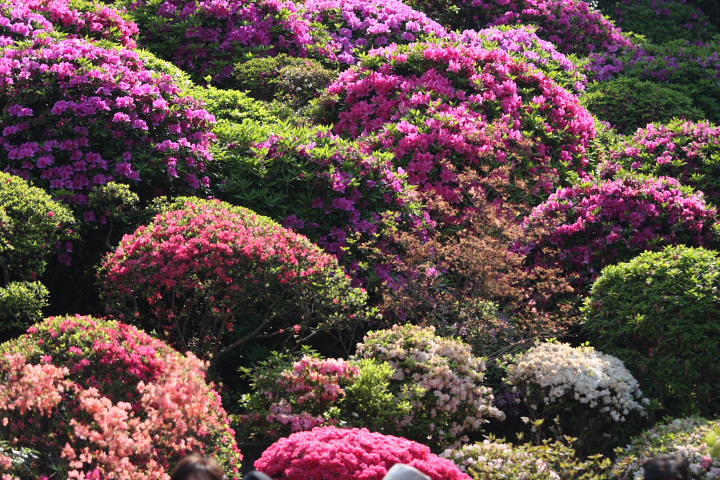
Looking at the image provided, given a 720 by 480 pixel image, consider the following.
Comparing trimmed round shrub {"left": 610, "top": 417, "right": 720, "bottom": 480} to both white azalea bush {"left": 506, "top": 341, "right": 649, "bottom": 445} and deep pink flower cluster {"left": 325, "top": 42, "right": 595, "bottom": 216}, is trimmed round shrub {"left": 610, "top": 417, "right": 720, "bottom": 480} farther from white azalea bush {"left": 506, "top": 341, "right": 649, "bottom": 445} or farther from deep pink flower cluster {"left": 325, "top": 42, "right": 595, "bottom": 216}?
deep pink flower cluster {"left": 325, "top": 42, "right": 595, "bottom": 216}

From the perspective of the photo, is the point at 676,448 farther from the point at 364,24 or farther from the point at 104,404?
the point at 364,24

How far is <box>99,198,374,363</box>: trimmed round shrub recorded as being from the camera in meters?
7.44

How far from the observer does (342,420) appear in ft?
24.0

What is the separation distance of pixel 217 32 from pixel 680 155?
277 inches

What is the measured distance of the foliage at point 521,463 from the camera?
664 centimetres

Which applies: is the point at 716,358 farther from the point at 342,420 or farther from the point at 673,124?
the point at 673,124

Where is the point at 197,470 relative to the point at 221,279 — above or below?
below

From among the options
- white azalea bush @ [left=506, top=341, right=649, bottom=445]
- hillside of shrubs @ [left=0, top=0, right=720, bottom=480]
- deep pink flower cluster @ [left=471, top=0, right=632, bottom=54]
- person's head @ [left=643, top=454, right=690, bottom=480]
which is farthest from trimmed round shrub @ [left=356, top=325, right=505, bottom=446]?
deep pink flower cluster @ [left=471, top=0, right=632, bottom=54]

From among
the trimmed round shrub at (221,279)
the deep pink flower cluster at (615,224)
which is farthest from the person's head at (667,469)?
the deep pink flower cluster at (615,224)

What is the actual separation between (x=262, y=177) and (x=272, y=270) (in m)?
2.36

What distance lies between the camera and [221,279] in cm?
740

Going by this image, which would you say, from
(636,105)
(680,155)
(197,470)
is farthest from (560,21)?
(197,470)

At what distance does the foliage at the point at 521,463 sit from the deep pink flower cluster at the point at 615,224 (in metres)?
3.22

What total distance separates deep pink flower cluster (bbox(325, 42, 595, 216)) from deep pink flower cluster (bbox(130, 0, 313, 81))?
1770mm
